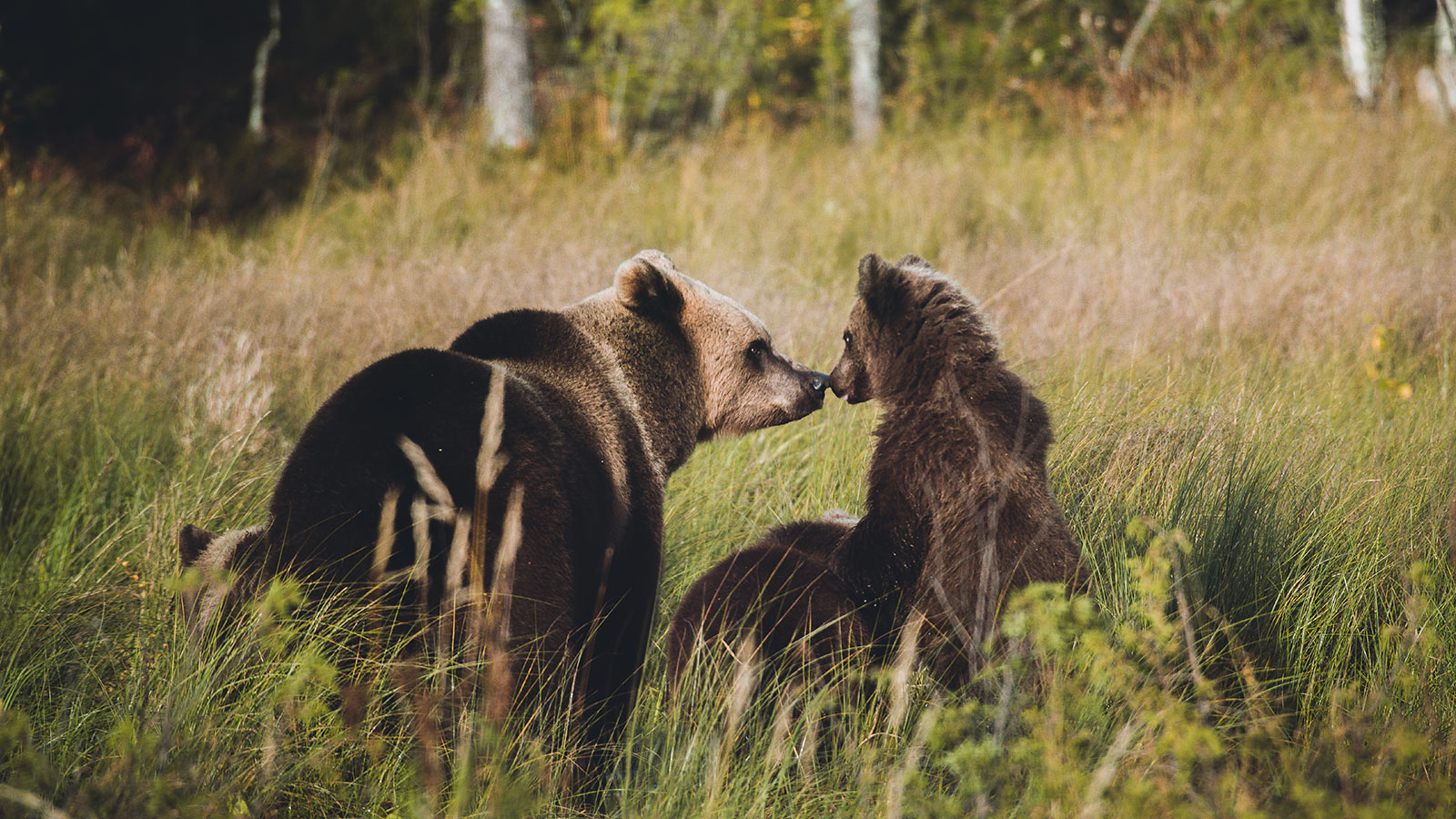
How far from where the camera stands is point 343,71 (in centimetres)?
1256

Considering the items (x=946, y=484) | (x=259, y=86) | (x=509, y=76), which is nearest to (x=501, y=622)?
(x=946, y=484)

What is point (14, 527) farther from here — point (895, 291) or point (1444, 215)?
point (1444, 215)

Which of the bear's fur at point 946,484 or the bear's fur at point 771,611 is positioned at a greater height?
the bear's fur at point 946,484

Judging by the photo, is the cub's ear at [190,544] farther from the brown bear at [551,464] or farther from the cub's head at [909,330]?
the cub's head at [909,330]

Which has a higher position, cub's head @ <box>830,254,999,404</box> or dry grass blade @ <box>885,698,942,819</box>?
cub's head @ <box>830,254,999,404</box>

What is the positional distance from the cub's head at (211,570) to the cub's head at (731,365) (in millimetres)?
1521

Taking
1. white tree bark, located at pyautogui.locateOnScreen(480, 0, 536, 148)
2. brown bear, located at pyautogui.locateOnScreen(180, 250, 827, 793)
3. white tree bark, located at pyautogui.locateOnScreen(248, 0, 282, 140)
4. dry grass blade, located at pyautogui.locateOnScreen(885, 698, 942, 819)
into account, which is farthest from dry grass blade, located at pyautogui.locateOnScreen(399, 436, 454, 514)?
white tree bark, located at pyautogui.locateOnScreen(248, 0, 282, 140)

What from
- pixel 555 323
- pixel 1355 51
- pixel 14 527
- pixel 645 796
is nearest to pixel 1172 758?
pixel 645 796

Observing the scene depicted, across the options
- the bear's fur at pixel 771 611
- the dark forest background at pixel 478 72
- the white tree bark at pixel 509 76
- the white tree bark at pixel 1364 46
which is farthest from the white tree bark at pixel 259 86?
the white tree bark at pixel 1364 46

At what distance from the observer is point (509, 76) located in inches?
449

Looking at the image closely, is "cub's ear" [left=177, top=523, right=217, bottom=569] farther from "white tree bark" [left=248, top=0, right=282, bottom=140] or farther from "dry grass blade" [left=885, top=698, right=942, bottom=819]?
"white tree bark" [left=248, top=0, right=282, bottom=140]

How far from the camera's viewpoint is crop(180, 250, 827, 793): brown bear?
243 centimetres

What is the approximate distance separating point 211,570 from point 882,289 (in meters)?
2.32

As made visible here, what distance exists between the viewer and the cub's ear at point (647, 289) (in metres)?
3.52
